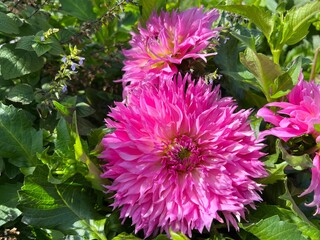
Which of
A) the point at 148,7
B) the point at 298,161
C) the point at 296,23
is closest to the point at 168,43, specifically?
the point at 148,7

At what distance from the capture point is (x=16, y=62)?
104 cm

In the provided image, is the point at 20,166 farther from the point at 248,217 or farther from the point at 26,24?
the point at 248,217

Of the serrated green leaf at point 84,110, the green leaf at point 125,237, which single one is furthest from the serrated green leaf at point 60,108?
the green leaf at point 125,237

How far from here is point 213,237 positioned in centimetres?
89

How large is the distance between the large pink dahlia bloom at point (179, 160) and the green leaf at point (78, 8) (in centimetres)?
36

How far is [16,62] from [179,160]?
38 cm

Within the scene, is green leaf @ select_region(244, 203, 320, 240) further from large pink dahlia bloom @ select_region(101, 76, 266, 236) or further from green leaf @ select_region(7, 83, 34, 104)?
green leaf @ select_region(7, 83, 34, 104)

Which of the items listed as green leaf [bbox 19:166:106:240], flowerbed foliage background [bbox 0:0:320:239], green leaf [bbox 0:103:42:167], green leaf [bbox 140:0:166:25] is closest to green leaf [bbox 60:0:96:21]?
flowerbed foliage background [bbox 0:0:320:239]

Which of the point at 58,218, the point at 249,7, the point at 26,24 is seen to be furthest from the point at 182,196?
the point at 26,24

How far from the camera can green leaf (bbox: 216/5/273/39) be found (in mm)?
910

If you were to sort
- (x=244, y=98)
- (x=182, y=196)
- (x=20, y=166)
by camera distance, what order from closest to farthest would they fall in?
A: (x=182, y=196)
(x=20, y=166)
(x=244, y=98)

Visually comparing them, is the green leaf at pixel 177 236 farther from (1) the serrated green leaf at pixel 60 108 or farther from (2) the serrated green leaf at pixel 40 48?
(2) the serrated green leaf at pixel 40 48

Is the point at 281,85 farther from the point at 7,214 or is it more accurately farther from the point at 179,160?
the point at 7,214

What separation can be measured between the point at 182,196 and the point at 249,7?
1.09 ft
